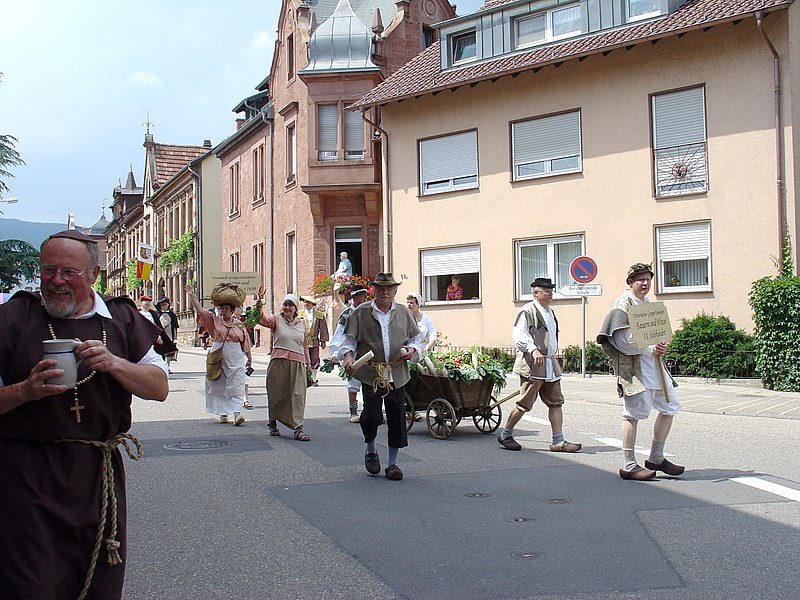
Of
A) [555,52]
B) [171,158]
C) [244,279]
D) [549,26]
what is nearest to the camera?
[244,279]

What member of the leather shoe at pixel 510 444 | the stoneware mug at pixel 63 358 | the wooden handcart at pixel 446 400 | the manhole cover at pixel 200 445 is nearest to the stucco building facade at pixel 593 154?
the wooden handcart at pixel 446 400

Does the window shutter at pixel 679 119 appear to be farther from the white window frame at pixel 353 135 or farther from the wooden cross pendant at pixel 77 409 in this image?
the wooden cross pendant at pixel 77 409

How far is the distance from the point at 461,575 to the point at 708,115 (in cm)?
1677

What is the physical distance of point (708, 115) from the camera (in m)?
19.5

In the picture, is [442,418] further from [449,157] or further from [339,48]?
[339,48]

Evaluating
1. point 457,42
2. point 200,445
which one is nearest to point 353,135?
point 457,42

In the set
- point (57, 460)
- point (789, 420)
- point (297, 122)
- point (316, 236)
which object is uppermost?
point (297, 122)

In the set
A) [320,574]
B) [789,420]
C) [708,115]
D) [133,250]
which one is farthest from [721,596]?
[133,250]

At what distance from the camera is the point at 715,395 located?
15312 mm

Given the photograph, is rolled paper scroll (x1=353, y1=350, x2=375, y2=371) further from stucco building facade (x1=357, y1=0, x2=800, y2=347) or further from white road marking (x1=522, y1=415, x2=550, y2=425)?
stucco building facade (x1=357, y1=0, x2=800, y2=347)

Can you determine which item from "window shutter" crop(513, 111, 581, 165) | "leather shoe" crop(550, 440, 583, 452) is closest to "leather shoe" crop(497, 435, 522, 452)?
"leather shoe" crop(550, 440, 583, 452)

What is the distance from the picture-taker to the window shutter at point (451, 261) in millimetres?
23875

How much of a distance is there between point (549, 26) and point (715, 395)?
39.0ft

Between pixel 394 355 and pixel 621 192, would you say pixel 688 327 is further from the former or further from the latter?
pixel 394 355
